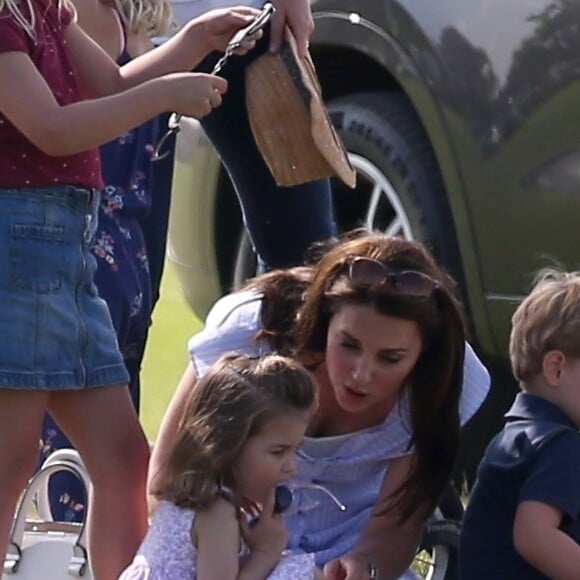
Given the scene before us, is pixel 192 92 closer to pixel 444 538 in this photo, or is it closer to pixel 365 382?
pixel 365 382

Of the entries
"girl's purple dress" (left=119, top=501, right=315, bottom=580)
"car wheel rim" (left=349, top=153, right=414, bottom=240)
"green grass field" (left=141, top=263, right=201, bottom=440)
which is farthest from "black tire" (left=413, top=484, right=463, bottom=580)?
"green grass field" (left=141, top=263, right=201, bottom=440)

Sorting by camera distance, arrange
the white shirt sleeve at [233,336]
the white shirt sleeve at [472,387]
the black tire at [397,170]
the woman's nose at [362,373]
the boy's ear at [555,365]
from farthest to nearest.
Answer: the black tire at [397,170] < the white shirt sleeve at [472,387] < the white shirt sleeve at [233,336] < the woman's nose at [362,373] < the boy's ear at [555,365]

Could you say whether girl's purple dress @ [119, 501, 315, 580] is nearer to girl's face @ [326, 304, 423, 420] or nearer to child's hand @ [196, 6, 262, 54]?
girl's face @ [326, 304, 423, 420]

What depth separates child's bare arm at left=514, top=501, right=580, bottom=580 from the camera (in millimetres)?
3137

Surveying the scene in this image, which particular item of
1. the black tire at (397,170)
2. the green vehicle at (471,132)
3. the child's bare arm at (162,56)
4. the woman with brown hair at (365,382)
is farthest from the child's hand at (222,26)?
the black tire at (397,170)

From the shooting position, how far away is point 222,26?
3.57 m

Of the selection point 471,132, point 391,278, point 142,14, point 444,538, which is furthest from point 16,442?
point 471,132

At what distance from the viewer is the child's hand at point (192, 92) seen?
3186 millimetres

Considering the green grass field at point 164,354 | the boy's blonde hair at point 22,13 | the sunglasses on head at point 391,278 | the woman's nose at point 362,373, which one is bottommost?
the green grass field at point 164,354

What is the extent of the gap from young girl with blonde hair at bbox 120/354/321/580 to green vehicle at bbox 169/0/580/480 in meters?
1.14

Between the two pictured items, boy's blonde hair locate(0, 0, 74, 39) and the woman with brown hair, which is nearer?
boy's blonde hair locate(0, 0, 74, 39)

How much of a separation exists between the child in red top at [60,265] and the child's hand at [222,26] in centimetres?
27

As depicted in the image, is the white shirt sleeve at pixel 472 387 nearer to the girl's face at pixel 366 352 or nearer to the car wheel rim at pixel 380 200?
the girl's face at pixel 366 352

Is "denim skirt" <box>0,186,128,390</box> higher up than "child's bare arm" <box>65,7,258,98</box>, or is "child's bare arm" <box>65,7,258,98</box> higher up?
"child's bare arm" <box>65,7,258,98</box>
